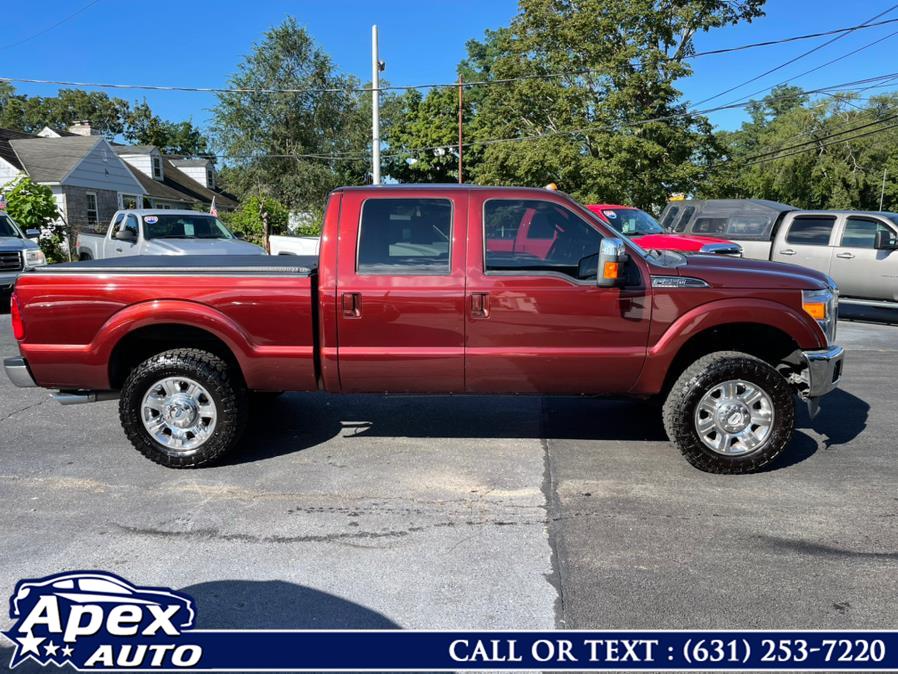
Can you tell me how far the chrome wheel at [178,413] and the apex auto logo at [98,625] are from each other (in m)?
1.71

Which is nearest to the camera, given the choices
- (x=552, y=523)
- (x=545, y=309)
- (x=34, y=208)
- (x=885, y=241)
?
(x=552, y=523)

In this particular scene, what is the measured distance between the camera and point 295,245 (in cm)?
1476

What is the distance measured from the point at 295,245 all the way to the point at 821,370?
11980 millimetres

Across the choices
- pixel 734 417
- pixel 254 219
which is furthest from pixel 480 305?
pixel 254 219

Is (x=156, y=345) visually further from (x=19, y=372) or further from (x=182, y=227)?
(x=182, y=227)

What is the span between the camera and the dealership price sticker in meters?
2.71

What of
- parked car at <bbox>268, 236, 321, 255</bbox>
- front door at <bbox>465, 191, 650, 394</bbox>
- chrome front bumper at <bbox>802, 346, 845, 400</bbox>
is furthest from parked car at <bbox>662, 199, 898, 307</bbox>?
front door at <bbox>465, 191, 650, 394</bbox>

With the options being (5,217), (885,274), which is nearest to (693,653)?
(885,274)

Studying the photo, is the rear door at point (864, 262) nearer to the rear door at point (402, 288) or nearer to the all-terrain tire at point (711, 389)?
the all-terrain tire at point (711, 389)

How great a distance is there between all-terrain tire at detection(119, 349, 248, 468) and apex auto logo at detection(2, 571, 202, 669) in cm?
167

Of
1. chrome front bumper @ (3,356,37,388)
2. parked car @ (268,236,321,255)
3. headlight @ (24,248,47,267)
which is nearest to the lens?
chrome front bumper @ (3,356,37,388)

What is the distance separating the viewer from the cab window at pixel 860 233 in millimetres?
11500

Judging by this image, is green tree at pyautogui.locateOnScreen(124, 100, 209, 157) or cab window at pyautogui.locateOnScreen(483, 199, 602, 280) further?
green tree at pyautogui.locateOnScreen(124, 100, 209, 157)

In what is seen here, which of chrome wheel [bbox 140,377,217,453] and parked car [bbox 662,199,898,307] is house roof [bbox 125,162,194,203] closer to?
parked car [bbox 662,199,898,307]
